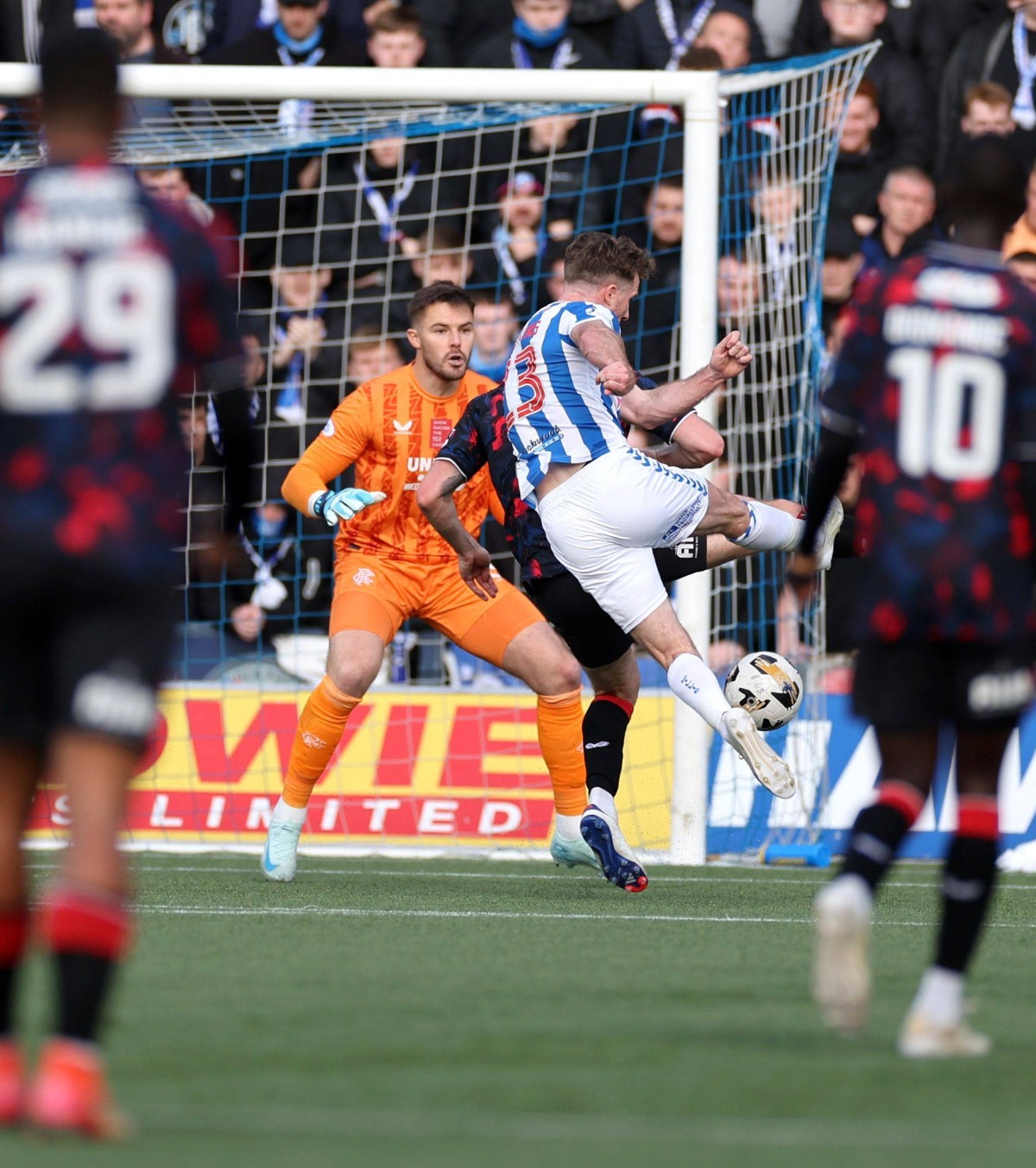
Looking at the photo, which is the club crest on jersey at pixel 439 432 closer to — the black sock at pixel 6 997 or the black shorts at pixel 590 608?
the black shorts at pixel 590 608

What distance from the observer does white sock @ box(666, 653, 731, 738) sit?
792cm

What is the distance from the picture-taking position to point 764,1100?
4109 millimetres

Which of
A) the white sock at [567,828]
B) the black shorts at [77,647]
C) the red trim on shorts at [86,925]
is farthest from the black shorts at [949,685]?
the white sock at [567,828]

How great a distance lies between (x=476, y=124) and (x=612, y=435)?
403 cm

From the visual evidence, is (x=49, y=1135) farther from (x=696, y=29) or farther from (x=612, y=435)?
(x=696, y=29)

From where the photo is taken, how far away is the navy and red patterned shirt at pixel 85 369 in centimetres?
382

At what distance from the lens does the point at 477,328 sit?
1202 cm

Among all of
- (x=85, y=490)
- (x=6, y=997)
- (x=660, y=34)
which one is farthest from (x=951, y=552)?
(x=660, y=34)

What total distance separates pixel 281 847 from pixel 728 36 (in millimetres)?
6100

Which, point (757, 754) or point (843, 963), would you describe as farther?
point (757, 754)

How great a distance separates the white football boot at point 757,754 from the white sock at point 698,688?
2.6 inches

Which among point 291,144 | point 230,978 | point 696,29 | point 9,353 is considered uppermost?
point 696,29

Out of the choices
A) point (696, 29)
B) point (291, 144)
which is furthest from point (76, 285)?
point (696, 29)

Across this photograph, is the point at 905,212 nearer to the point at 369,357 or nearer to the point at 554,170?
the point at 554,170
